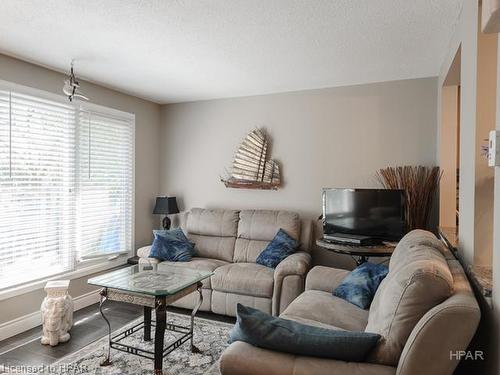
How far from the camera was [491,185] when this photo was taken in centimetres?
171

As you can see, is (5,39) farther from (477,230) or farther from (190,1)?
(477,230)

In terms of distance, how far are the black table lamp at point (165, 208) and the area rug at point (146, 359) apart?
1.75 m

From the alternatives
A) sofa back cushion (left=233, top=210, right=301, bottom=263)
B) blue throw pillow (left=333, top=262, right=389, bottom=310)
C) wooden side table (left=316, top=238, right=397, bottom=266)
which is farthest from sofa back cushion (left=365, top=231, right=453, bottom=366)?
sofa back cushion (left=233, top=210, right=301, bottom=263)

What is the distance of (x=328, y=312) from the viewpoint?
2230 millimetres

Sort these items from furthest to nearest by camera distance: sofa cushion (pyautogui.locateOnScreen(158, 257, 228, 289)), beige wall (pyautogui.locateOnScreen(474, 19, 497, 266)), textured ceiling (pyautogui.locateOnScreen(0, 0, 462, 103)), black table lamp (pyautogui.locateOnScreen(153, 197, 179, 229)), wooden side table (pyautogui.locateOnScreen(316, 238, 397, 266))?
1. black table lamp (pyautogui.locateOnScreen(153, 197, 179, 229))
2. sofa cushion (pyautogui.locateOnScreen(158, 257, 228, 289))
3. wooden side table (pyautogui.locateOnScreen(316, 238, 397, 266))
4. textured ceiling (pyautogui.locateOnScreen(0, 0, 462, 103))
5. beige wall (pyautogui.locateOnScreen(474, 19, 497, 266))

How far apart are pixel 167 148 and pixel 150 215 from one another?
102cm

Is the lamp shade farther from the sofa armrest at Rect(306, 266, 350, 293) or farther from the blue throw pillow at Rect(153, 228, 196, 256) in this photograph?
the sofa armrest at Rect(306, 266, 350, 293)

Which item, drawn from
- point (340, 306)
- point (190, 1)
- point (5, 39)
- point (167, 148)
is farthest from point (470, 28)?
point (167, 148)

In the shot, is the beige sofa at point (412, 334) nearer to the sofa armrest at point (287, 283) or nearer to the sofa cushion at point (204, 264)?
the sofa armrest at point (287, 283)

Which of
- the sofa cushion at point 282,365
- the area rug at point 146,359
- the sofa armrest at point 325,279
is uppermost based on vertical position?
the sofa cushion at point 282,365

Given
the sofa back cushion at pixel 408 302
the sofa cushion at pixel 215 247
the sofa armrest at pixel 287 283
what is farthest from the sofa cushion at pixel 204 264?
the sofa back cushion at pixel 408 302

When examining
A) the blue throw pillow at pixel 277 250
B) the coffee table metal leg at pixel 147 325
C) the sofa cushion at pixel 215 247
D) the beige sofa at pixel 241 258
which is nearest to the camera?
the coffee table metal leg at pixel 147 325

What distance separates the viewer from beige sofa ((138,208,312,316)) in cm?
323

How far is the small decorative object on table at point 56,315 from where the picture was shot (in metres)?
2.82
